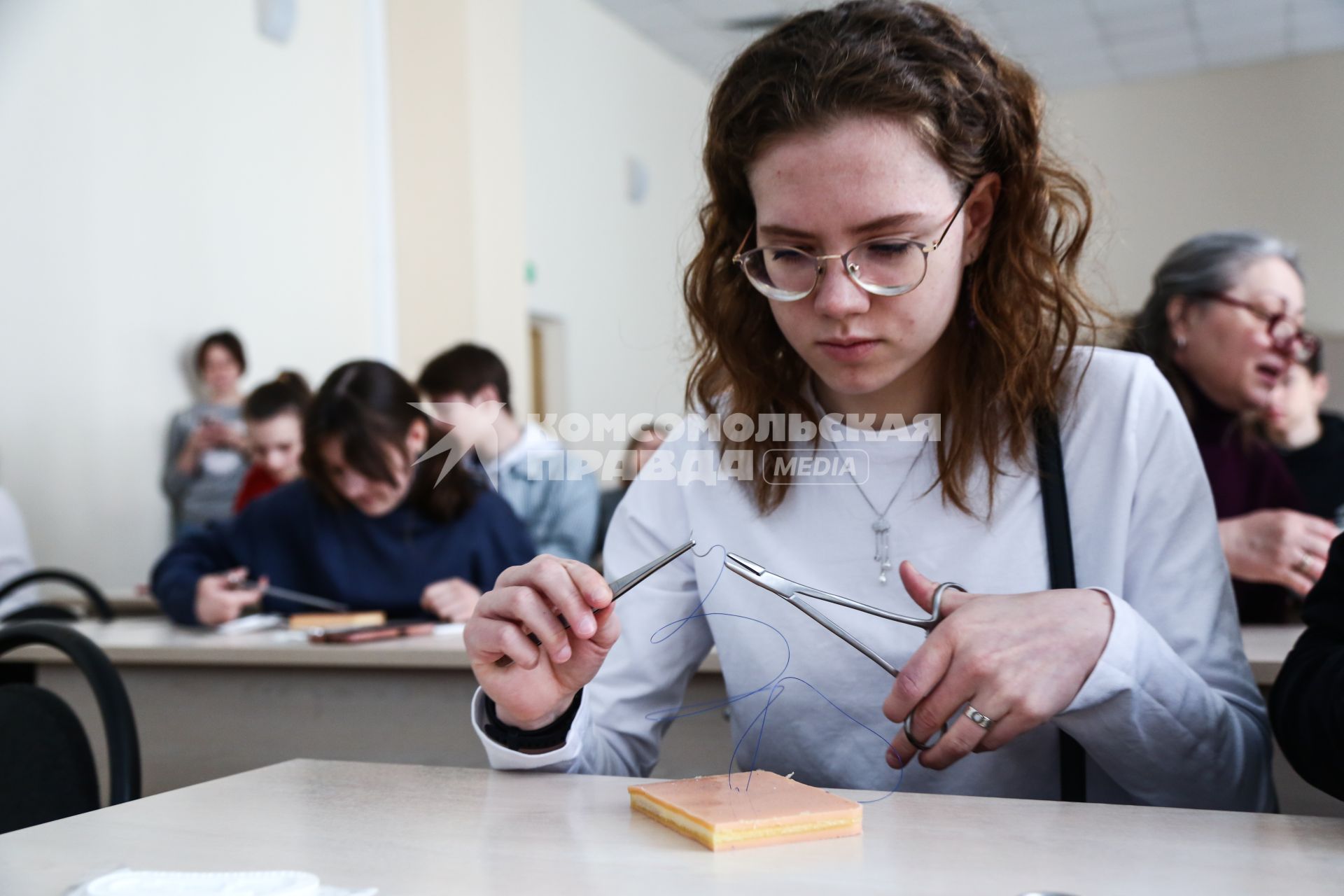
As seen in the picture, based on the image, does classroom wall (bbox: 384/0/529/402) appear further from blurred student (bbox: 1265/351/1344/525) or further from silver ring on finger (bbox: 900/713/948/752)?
silver ring on finger (bbox: 900/713/948/752)

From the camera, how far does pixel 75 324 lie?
4277 millimetres

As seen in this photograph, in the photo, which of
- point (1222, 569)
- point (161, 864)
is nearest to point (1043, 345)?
point (1222, 569)

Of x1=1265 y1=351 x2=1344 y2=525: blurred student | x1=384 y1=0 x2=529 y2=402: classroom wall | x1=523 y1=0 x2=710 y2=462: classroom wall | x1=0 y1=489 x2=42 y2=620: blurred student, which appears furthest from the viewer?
x1=523 y1=0 x2=710 y2=462: classroom wall

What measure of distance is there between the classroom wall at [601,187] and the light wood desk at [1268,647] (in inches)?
187

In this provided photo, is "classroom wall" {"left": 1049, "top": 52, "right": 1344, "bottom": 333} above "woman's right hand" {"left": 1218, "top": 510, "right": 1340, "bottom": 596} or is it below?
above

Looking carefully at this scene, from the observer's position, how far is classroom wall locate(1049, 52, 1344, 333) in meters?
7.52

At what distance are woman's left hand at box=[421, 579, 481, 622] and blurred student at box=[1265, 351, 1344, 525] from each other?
1752 millimetres

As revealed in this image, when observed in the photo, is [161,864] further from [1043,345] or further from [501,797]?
[1043,345]

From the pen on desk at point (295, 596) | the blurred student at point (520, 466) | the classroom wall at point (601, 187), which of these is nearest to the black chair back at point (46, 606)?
the pen on desk at point (295, 596)

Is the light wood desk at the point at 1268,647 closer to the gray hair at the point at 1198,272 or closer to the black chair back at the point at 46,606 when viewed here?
the gray hair at the point at 1198,272

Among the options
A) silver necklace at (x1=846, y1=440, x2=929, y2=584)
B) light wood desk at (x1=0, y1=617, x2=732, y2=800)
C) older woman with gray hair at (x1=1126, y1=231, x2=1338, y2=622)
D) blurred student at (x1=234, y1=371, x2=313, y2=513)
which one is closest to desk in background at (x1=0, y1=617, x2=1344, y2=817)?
light wood desk at (x1=0, y1=617, x2=732, y2=800)

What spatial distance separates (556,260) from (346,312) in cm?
158

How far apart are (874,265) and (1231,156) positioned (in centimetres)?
784

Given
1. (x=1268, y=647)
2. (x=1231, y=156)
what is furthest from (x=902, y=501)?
(x=1231, y=156)
